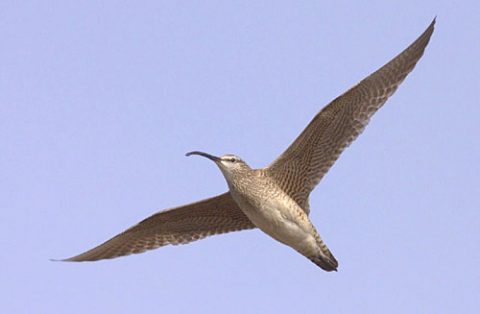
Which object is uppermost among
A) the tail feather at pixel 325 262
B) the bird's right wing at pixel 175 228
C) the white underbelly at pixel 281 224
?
the bird's right wing at pixel 175 228

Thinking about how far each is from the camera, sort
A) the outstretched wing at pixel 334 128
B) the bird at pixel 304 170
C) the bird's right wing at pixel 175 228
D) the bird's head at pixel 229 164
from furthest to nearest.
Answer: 1. the bird's right wing at pixel 175 228
2. the outstretched wing at pixel 334 128
3. the bird's head at pixel 229 164
4. the bird at pixel 304 170

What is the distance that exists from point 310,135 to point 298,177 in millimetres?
718

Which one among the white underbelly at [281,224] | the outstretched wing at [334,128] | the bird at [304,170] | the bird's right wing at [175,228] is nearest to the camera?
the white underbelly at [281,224]

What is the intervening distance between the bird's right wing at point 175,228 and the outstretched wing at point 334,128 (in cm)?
118

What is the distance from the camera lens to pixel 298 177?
19.0 meters

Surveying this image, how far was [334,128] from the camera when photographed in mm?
18797

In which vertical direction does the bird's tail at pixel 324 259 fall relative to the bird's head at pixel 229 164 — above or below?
below

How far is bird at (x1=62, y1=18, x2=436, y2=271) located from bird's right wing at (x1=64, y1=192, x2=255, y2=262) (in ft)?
0.17

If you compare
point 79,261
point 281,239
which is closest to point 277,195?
point 281,239

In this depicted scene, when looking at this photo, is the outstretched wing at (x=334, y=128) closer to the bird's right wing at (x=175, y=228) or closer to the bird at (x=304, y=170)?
the bird at (x=304, y=170)

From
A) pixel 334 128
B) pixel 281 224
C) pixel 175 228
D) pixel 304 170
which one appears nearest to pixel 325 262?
pixel 281 224

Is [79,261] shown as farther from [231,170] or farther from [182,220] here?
[231,170]

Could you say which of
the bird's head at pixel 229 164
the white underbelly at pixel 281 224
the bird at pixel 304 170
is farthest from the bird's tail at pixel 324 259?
the bird's head at pixel 229 164

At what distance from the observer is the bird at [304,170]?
18203 millimetres
